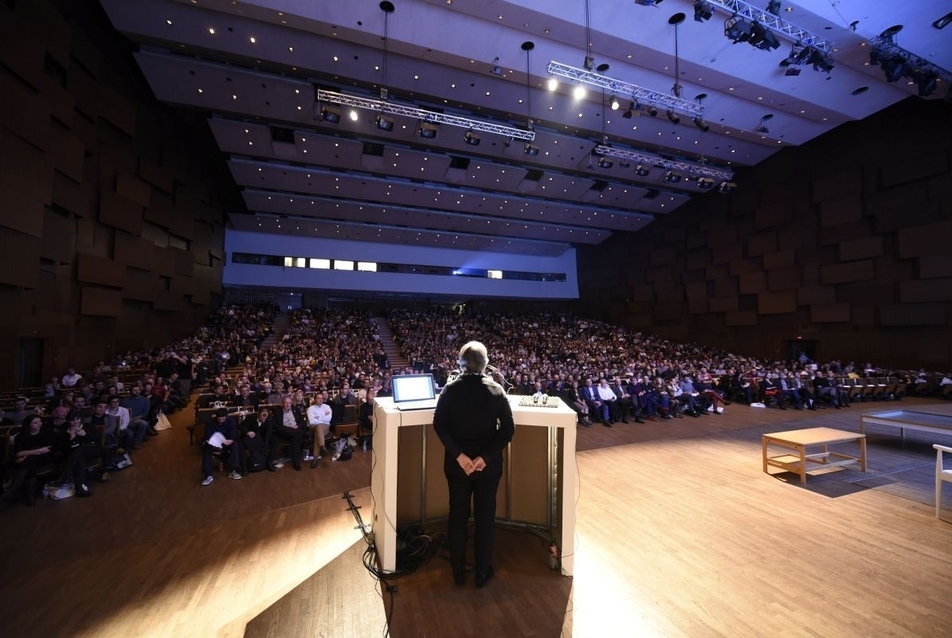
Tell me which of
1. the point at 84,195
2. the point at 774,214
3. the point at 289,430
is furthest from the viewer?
the point at 774,214

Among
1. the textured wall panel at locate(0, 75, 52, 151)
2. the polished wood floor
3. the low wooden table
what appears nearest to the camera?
the polished wood floor

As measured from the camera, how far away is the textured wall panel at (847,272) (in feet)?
38.5

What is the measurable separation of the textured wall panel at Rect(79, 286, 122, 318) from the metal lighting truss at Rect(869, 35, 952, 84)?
17.8 meters

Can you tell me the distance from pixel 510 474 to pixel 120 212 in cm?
1143

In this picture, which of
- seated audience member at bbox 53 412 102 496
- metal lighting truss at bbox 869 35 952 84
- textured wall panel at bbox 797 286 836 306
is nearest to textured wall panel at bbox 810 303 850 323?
textured wall panel at bbox 797 286 836 306

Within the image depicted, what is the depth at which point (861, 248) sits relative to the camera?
1180 cm

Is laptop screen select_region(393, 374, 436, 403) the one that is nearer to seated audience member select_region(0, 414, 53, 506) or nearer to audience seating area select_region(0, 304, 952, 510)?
audience seating area select_region(0, 304, 952, 510)

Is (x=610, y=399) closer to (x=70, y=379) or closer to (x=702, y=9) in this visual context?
(x=702, y=9)

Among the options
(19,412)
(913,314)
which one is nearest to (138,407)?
(19,412)

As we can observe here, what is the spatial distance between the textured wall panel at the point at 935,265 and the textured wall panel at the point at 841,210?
2.05 meters

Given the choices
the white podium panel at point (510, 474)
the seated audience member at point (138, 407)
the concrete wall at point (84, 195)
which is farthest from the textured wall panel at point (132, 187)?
the white podium panel at point (510, 474)

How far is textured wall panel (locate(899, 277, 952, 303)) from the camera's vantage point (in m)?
10.4

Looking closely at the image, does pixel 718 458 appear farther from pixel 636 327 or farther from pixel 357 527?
pixel 636 327

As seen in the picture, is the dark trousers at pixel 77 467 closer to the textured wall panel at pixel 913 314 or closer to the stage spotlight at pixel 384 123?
the stage spotlight at pixel 384 123
